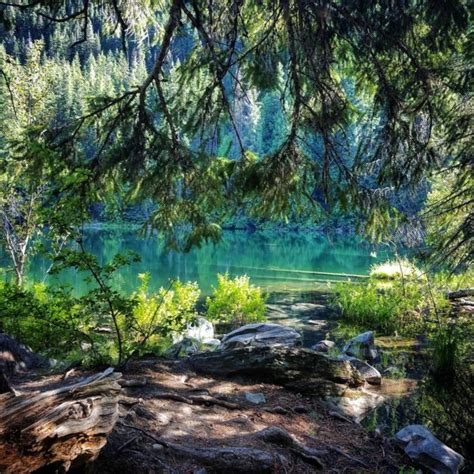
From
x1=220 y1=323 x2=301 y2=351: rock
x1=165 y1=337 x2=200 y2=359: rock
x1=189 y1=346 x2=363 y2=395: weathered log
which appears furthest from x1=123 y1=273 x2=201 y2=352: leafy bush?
x1=220 y1=323 x2=301 y2=351: rock

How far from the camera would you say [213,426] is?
439 cm

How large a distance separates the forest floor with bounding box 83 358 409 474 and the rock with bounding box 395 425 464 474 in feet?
0.39

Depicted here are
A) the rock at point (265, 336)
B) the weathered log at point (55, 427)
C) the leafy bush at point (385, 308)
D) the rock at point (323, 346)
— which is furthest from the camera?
the leafy bush at point (385, 308)

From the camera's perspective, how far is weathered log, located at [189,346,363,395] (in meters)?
6.25

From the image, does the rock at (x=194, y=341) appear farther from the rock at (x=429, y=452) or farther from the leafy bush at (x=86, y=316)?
the rock at (x=429, y=452)

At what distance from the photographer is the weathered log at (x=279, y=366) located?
246 inches

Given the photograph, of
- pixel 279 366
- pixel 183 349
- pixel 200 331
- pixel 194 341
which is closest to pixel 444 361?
pixel 279 366

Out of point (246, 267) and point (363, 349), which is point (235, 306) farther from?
point (246, 267)

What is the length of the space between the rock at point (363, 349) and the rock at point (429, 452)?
161 inches

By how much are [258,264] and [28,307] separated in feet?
75.0

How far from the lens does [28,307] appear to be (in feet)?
17.9

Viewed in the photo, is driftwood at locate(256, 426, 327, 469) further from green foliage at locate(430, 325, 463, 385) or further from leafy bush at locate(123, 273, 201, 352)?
green foliage at locate(430, 325, 463, 385)

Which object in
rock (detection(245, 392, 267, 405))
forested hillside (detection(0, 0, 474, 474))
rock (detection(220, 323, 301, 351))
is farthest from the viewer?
rock (detection(220, 323, 301, 351))

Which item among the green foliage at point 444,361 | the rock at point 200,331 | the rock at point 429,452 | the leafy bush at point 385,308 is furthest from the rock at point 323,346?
the rock at point 429,452
